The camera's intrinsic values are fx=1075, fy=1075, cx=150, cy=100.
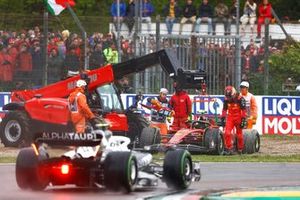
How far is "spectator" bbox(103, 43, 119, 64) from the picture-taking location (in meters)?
28.2

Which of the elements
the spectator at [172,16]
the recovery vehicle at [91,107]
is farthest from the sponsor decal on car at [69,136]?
the spectator at [172,16]

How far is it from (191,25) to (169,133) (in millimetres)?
9333

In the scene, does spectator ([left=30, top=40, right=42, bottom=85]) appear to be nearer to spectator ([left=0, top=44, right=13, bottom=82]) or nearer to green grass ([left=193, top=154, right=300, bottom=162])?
spectator ([left=0, top=44, right=13, bottom=82])

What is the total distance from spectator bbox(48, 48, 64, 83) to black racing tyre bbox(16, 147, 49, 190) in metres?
13.2

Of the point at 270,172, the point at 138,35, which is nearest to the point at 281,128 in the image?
the point at 138,35

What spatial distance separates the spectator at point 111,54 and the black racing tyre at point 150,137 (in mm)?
5392

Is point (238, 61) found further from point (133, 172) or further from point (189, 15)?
point (133, 172)

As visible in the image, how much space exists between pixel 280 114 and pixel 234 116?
606 centimetres

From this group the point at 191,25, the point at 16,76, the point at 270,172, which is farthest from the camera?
the point at 191,25

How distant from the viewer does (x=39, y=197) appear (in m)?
14.0

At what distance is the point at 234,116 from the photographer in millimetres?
23969

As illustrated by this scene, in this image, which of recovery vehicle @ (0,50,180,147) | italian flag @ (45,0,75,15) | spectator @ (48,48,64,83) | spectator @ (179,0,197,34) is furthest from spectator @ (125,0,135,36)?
recovery vehicle @ (0,50,180,147)

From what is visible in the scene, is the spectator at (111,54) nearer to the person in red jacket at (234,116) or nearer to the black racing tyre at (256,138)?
the person in red jacket at (234,116)

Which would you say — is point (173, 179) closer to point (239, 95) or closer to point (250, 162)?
point (250, 162)
